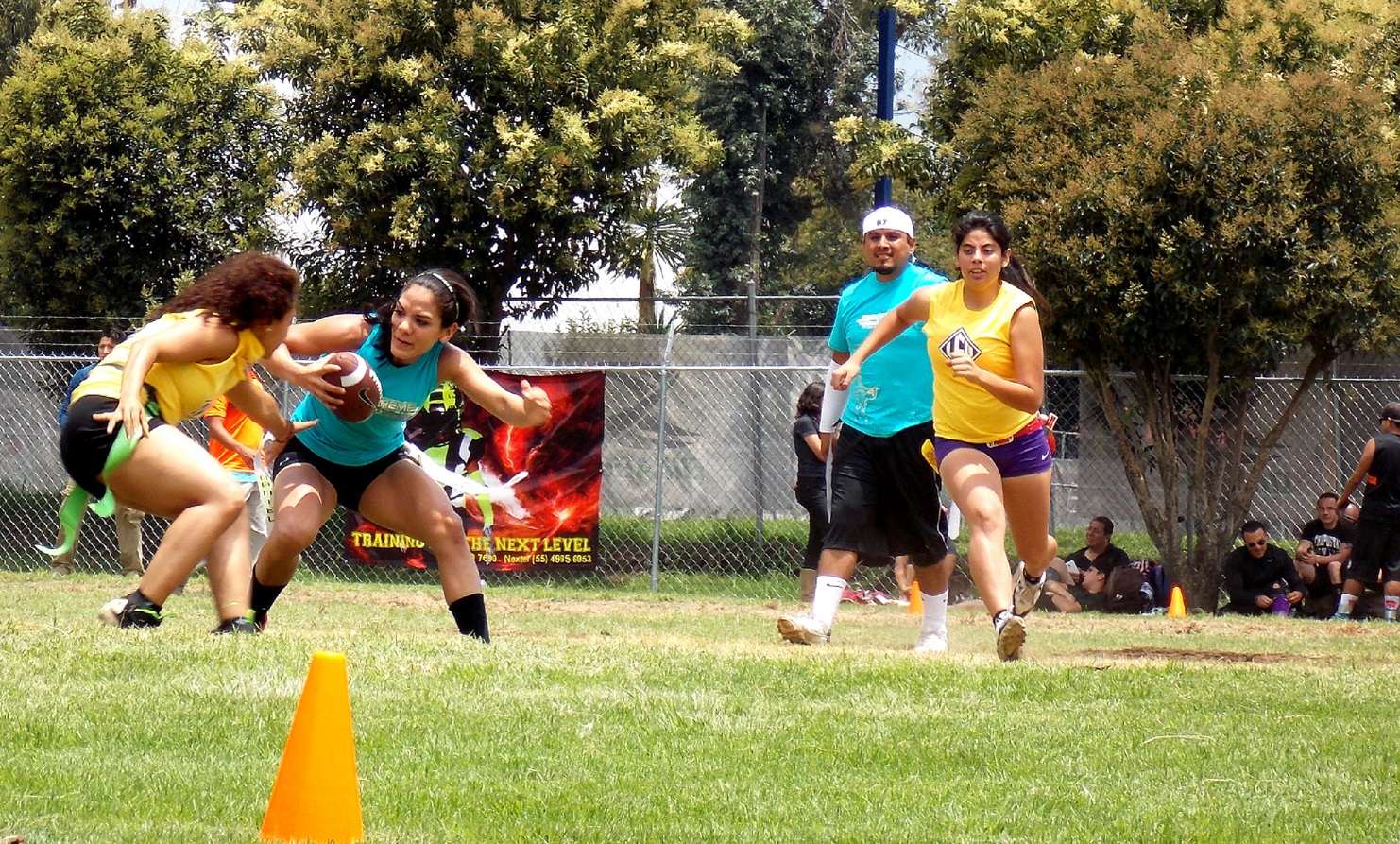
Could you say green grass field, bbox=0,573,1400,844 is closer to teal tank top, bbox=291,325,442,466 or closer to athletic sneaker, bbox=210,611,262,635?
athletic sneaker, bbox=210,611,262,635

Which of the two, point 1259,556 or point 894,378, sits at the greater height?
point 894,378

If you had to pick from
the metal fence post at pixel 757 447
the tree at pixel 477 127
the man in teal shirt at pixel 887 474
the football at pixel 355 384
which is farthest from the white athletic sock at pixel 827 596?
the tree at pixel 477 127

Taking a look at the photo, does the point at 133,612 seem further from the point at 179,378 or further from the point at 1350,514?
the point at 1350,514

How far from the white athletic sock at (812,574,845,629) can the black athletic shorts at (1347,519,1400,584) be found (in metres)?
7.46

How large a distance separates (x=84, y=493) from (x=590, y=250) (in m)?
11.2

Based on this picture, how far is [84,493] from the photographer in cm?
610

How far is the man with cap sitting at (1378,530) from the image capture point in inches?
502

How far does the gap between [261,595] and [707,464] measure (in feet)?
32.6

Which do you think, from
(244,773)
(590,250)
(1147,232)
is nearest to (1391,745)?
(244,773)

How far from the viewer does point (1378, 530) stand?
1280 centimetres

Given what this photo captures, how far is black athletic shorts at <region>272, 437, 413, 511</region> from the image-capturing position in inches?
266

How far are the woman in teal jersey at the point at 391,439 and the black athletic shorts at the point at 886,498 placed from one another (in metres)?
1.63

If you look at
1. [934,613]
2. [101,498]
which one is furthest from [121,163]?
[934,613]

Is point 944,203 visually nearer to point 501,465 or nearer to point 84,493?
point 501,465
